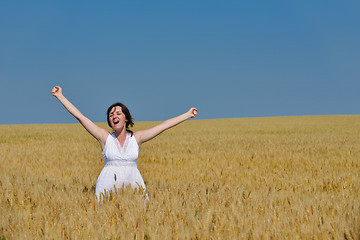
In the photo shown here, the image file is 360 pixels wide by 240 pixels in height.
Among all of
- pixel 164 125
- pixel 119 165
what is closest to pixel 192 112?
pixel 164 125

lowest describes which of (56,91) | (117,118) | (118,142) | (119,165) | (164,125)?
(119,165)

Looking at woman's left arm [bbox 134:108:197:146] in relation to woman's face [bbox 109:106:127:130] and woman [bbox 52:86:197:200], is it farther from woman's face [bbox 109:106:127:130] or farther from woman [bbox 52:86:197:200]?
woman's face [bbox 109:106:127:130]

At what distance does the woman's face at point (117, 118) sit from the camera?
4344 millimetres

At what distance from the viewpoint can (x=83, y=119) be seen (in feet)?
14.4

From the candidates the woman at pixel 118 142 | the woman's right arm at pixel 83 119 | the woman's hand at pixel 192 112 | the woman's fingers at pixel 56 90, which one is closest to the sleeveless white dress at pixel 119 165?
the woman at pixel 118 142

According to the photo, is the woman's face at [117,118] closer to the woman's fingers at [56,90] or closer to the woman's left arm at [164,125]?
the woman's left arm at [164,125]

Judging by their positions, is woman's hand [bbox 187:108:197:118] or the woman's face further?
woman's hand [bbox 187:108:197:118]

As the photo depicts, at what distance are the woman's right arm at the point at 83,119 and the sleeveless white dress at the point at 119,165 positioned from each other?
0.10 m

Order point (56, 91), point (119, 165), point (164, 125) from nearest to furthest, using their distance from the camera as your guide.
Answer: point (119, 165) → point (164, 125) → point (56, 91)

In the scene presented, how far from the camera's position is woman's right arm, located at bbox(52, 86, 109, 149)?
438cm

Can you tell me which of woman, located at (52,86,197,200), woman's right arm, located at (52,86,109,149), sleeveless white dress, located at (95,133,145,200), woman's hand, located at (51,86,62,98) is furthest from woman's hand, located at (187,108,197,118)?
woman's hand, located at (51,86,62,98)

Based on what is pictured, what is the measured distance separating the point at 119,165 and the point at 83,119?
2.40 feet

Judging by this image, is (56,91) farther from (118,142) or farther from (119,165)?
(119,165)

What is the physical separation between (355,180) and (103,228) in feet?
17.9
